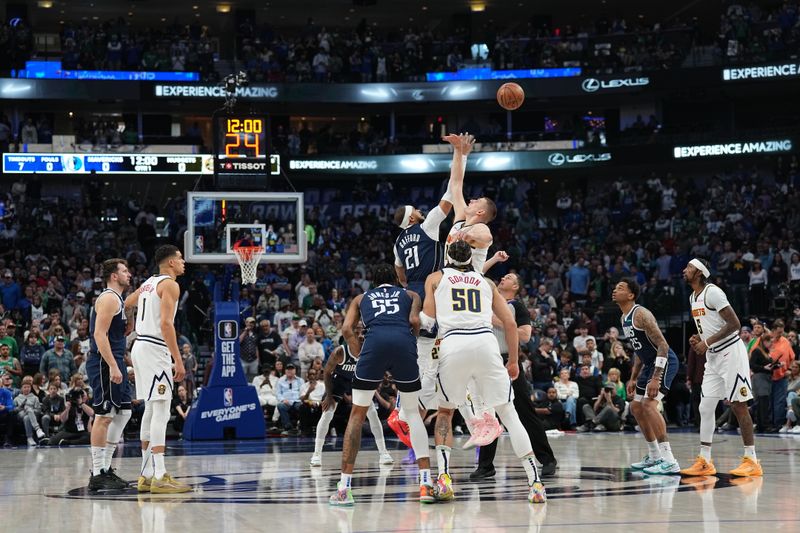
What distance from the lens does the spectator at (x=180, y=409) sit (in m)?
19.7

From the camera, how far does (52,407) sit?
18562 mm

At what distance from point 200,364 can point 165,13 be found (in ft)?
76.0

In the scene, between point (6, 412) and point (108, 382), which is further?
point (6, 412)

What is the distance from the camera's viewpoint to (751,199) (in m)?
34.0

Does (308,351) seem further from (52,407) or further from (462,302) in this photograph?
(462,302)

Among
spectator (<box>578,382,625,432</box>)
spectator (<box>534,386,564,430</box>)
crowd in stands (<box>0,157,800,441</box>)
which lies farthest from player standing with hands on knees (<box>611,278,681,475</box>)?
spectator (<box>534,386,564,430</box>)

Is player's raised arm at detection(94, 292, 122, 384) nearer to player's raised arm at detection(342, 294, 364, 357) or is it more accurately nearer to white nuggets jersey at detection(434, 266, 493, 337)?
player's raised arm at detection(342, 294, 364, 357)

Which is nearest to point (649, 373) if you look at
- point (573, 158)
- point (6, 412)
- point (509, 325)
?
point (509, 325)

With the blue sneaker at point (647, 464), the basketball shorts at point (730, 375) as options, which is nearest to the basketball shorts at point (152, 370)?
the blue sneaker at point (647, 464)

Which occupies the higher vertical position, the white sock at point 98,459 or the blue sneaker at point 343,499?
the white sock at point 98,459

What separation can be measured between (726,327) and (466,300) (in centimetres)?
358

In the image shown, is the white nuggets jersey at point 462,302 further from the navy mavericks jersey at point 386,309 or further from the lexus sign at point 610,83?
the lexus sign at point 610,83

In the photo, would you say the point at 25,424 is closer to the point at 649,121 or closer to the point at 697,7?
the point at 649,121

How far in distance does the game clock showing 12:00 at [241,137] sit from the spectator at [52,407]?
5.12 meters
